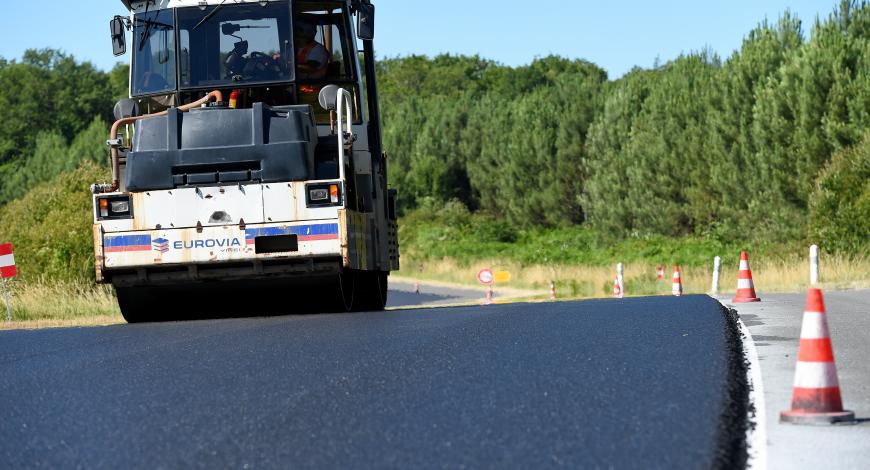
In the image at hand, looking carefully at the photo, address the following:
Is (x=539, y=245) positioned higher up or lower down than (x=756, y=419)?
lower down

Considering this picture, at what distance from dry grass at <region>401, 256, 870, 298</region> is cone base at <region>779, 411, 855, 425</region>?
18.0m

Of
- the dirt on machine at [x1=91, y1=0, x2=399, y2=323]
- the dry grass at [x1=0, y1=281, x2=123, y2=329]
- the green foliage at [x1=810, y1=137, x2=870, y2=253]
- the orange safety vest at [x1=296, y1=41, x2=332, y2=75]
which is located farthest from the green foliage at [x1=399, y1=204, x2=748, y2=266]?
the orange safety vest at [x1=296, y1=41, x2=332, y2=75]

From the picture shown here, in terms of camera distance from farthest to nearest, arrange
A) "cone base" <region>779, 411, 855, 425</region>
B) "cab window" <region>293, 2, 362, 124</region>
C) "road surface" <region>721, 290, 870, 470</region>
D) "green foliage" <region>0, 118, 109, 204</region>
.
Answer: "green foliage" <region>0, 118, 109, 204</region> < "cab window" <region>293, 2, 362, 124</region> < "cone base" <region>779, 411, 855, 425</region> < "road surface" <region>721, 290, 870, 470</region>

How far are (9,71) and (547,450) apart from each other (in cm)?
12855

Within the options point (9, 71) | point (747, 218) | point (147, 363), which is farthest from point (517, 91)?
point (147, 363)

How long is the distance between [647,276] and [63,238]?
2004 cm

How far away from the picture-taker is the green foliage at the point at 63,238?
27625mm

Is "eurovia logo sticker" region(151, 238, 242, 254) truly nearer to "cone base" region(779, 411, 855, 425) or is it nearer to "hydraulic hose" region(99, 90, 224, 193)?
"hydraulic hose" region(99, 90, 224, 193)

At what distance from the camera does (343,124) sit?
16.1m

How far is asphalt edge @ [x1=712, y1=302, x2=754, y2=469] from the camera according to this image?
553 cm

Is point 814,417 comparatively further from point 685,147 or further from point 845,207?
point 685,147

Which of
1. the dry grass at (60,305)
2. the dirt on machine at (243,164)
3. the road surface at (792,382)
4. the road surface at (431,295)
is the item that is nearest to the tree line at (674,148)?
the dry grass at (60,305)

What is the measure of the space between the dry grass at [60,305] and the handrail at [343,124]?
5.75 m

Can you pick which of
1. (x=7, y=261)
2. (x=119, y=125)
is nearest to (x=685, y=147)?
(x=7, y=261)
